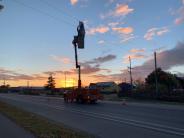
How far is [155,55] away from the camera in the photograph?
7062cm

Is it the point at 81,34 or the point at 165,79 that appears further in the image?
the point at 165,79

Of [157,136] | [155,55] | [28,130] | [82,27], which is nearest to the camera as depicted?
[157,136]

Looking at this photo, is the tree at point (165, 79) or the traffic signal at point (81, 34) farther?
the tree at point (165, 79)

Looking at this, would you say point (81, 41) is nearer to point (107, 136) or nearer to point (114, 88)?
→ point (107, 136)

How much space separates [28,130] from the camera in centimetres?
1695

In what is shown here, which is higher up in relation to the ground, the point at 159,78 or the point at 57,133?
the point at 159,78

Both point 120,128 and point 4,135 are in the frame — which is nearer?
point 4,135

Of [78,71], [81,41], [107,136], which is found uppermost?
[81,41]

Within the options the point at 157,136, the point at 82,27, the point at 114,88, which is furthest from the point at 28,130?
the point at 114,88

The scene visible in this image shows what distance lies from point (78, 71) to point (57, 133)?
2999 centimetres

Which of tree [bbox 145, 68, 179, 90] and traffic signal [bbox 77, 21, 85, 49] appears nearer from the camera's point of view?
traffic signal [bbox 77, 21, 85, 49]

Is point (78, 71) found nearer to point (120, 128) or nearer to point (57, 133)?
point (120, 128)

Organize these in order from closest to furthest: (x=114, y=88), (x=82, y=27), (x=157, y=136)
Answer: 1. (x=157, y=136)
2. (x=82, y=27)
3. (x=114, y=88)

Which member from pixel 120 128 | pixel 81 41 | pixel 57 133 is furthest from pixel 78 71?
pixel 57 133
